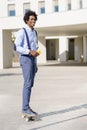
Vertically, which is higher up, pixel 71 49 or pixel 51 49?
pixel 71 49

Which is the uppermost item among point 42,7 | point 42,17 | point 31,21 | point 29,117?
point 42,7

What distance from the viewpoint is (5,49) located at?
124 feet

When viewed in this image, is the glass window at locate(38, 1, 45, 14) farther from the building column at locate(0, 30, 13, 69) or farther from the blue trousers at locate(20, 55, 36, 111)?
the blue trousers at locate(20, 55, 36, 111)

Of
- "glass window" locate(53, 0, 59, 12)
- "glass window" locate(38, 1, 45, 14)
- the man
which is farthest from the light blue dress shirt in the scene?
"glass window" locate(38, 1, 45, 14)

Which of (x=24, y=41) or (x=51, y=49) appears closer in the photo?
(x=24, y=41)

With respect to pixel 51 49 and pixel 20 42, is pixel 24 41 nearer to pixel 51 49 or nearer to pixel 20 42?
pixel 20 42

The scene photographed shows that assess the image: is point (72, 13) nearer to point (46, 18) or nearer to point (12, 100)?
point (46, 18)

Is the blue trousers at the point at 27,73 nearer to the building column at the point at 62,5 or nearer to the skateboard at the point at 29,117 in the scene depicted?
the skateboard at the point at 29,117

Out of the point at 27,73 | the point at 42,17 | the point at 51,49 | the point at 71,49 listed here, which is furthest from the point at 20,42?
the point at 51,49

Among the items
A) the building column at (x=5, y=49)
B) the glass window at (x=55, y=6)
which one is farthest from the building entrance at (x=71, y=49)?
the glass window at (x=55, y=6)

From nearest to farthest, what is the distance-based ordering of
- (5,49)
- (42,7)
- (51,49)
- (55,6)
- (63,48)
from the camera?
(55,6) → (5,49) → (42,7) → (63,48) → (51,49)

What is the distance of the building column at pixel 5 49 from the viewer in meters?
37.4

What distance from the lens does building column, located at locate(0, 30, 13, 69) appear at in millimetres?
37375

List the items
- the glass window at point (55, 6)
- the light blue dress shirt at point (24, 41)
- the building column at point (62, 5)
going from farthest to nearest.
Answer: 1. the glass window at point (55, 6)
2. the building column at point (62, 5)
3. the light blue dress shirt at point (24, 41)
